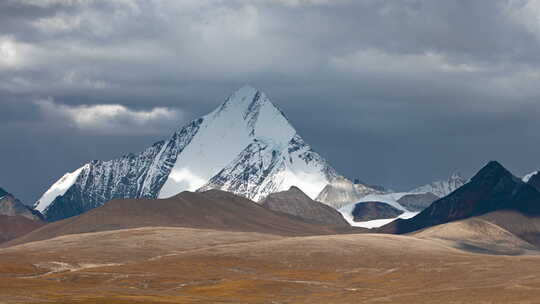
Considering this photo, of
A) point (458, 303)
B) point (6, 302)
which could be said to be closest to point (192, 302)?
point (6, 302)

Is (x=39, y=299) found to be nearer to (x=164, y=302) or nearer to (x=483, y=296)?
(x=164, y=302)

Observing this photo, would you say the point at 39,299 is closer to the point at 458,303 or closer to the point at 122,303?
the point at 122,303

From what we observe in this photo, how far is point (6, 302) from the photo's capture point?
18012cm

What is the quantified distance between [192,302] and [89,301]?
64.8 ft

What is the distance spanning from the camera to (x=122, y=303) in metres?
183

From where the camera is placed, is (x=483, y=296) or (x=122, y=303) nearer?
(x=122, y=303)

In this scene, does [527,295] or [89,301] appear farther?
[527,295]

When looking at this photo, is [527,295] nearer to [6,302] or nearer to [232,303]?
[232,303]

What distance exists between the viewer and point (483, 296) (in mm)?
199125

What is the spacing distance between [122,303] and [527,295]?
7135 centimetres

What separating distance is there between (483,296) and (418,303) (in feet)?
48.0

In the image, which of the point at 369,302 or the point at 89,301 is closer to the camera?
the point at 89,301

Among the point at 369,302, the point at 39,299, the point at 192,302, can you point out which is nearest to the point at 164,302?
the point at 192,302

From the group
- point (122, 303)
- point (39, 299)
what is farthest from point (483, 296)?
point (39, 299)
